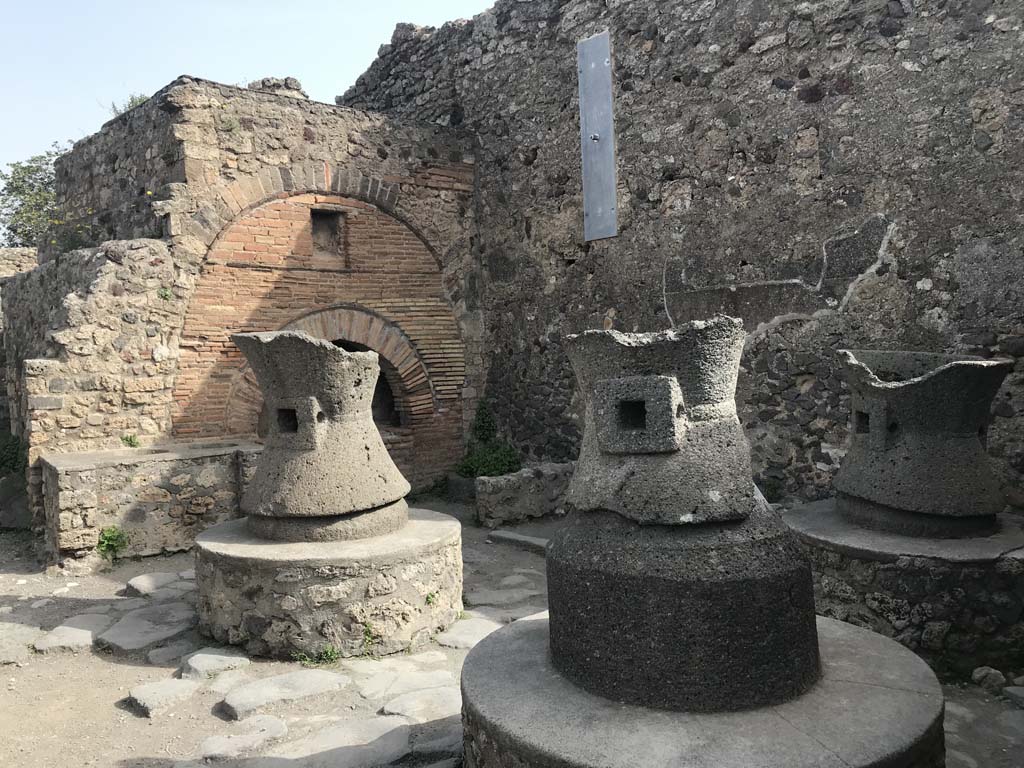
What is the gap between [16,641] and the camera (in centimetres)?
472

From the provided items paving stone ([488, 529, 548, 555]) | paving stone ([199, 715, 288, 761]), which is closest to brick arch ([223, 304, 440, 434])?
paving stone ([488, 529, 548, 555])

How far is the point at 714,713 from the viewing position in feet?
7.81

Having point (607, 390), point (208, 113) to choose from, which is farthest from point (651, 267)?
point (607, 390)

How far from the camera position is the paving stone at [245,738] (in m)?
3.41

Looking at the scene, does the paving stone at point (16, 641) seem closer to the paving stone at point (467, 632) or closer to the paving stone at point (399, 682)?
the paving stone at point (399, 682)

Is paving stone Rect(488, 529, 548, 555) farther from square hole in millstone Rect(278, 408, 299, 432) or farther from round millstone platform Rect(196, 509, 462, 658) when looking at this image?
square hole in millstone Rect(278, 408, 299, 432)

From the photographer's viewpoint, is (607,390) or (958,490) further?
(958,490)

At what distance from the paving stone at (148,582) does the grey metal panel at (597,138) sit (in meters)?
4.82

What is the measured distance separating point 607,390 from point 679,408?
0.24 meters

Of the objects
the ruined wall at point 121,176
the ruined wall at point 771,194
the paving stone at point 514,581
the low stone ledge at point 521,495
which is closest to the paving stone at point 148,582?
the paving stone at point 514,581

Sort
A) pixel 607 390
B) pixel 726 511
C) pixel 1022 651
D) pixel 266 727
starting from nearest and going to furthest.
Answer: pixel 726 511, pixel 607 390, pixel 266 727, pixel 1022 651

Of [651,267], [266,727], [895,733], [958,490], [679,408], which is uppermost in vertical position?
[651,267]

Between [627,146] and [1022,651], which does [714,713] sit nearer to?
[1022,651]

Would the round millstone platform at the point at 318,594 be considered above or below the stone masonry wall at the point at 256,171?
below
